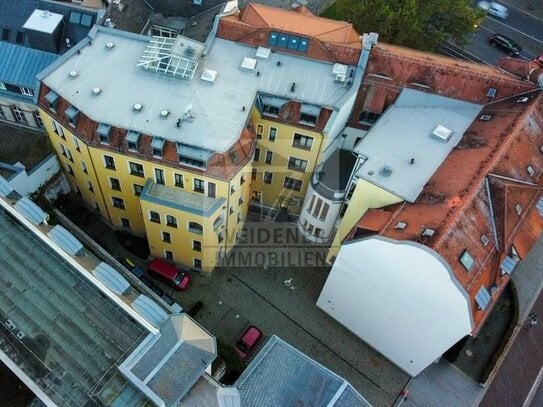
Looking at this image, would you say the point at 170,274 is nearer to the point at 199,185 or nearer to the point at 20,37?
the point at 199,185

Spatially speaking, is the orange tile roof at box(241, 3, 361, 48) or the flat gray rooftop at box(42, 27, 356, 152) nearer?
the flat gray rooftop at box(42, 27, 356, 152)

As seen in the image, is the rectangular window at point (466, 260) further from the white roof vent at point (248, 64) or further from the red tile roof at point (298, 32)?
the white roof vent at point (248, 64)

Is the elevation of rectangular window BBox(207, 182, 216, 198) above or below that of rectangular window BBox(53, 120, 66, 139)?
above

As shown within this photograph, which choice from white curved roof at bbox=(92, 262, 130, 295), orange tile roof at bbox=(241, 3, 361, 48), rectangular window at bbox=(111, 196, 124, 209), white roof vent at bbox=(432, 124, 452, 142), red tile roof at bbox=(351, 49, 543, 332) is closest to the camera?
white curved roof at bbox=(92, 262, 130, 295)

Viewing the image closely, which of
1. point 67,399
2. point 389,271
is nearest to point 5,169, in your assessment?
point 67,399

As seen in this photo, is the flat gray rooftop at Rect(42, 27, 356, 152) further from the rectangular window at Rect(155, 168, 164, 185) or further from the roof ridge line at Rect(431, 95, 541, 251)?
the roof ridge line at Rect(431, 95, 541, 251)

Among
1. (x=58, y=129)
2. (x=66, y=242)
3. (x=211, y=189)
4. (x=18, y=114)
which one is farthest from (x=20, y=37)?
(x=66, y=242)

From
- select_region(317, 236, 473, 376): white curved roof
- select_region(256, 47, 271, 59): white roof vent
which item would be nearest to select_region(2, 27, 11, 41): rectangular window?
select_region(256, 47, 271, 59): white roof vent
